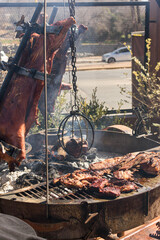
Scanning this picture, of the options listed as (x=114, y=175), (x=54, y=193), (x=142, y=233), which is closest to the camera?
(x=54, y=193)

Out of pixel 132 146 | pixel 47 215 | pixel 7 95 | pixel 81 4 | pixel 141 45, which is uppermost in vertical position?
pixel 81 4

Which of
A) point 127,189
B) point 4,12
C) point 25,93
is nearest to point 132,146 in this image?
point 127,189

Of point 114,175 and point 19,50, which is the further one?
point 114,175

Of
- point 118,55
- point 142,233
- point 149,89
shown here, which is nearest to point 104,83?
point 118,55

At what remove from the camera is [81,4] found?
6125mm

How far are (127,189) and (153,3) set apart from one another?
16.5 feet

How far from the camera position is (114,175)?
11.1 ft

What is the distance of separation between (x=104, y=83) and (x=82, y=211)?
41.6 feet

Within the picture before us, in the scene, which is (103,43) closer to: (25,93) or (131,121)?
(131,121)

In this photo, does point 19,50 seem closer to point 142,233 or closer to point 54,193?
point 54,193

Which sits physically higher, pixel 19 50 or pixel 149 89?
pixel 19 50

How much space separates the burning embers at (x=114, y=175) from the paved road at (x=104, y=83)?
7.40 meters

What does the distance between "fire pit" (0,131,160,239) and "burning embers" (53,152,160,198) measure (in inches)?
3.2

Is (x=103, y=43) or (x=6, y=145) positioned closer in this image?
(x=6, y=145)
